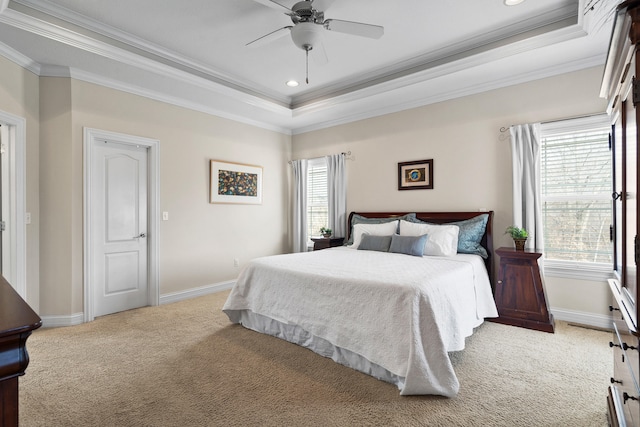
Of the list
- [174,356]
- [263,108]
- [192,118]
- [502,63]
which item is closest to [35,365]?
[174,356]

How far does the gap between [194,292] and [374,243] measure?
8.47 ft

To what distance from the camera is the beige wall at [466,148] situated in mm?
3369

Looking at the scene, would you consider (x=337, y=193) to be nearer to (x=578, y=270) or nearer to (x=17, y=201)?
(x=578, y=270)

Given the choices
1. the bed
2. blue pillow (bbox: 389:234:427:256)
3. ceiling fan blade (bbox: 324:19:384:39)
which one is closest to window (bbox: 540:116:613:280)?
the bed

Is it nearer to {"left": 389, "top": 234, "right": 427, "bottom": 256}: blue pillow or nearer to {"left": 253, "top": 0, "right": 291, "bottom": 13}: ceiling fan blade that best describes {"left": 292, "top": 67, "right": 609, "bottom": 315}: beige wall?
{"left": 389, "top": 234, "right": 427, "bottom": 256}: blue pillow

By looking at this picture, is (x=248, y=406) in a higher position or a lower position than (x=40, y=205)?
lower

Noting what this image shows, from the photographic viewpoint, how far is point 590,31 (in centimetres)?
279

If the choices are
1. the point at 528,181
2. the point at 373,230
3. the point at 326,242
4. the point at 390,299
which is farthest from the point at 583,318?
the point at 326,242

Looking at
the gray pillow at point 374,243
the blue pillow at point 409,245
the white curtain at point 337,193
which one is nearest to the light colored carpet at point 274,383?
the blue pillow at point 409,245

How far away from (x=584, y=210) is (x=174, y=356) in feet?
13.8

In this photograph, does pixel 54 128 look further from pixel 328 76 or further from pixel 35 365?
pixel 328 76

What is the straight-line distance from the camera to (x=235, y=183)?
502 centimetres

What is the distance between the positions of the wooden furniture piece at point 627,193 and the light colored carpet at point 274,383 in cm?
59

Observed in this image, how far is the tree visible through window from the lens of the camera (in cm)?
327
